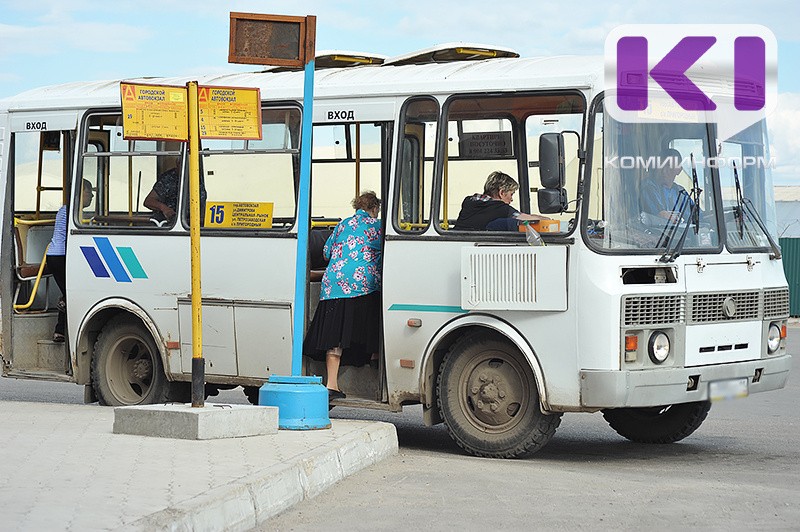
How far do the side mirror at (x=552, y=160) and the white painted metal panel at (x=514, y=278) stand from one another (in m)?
0.47

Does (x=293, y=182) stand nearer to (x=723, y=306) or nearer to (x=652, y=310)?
(x=652, y=310)

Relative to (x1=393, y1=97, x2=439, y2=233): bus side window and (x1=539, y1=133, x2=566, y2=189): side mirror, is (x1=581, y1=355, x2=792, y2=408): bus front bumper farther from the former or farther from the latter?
(x1=393, y1=97, x2=439, y2=233): bus side window

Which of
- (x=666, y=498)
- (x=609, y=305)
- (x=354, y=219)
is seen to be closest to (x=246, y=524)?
(x=666, y=498)

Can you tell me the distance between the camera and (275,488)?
7574 millimetres

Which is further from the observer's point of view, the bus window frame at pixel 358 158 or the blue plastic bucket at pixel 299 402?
the bus window frame at pixel 358 158

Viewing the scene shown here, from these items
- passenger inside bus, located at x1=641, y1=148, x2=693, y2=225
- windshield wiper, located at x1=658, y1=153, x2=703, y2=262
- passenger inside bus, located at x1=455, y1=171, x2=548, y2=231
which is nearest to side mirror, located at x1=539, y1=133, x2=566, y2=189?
passenger inside bus, located at x1=455, y1=171, x2=548, y2=231

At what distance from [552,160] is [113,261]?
4491mm

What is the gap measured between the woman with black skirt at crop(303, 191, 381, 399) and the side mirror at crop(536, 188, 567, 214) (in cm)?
168

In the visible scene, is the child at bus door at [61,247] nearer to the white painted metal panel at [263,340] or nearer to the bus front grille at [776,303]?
the white painted metal panel at [263,340]

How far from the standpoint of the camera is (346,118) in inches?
426

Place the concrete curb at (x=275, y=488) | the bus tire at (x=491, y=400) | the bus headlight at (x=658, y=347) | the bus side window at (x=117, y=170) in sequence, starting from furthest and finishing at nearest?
the bus side window at (x=117, y=170) < the bus tire at (x=491, y=400) < the bus headlight at (x=658, y=347) < the concrete curb at (x=275, y=488)

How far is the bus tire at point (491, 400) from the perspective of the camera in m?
9.76

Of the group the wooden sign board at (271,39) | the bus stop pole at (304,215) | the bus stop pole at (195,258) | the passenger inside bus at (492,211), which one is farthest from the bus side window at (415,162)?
the bus stop pole at (195,258)

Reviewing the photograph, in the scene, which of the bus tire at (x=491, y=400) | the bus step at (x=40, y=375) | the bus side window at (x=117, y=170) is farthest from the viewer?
the bus step at (x=40, y=375)
